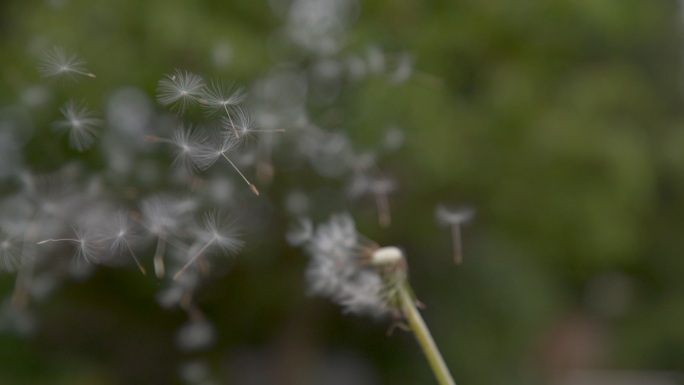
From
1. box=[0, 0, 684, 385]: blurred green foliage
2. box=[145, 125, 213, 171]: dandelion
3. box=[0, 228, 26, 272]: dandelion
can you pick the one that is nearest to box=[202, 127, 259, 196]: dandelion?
box=[145, 125, 213, 171]: dandelion

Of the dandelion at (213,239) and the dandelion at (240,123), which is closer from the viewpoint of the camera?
the dandelion at (240,123)

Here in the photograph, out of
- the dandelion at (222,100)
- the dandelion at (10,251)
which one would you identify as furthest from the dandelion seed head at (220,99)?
the dandelion at (10,251)

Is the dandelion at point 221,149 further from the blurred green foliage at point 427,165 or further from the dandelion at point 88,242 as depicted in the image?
Result: the blurred green foliage at point 427,165

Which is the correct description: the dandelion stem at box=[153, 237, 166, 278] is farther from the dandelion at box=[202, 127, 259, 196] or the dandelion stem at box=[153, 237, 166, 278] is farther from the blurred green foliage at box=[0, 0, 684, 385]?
the blurred green foliage at box=[0, 0, 684, 385]

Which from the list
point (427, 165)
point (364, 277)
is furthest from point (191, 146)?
point (427, 165)

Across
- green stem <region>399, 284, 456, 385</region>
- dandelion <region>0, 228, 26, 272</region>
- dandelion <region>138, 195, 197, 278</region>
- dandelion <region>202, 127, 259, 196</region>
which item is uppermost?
dandelion <region>202, 127, 259, 196</region>

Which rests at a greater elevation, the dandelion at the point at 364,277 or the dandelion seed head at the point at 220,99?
the dandelion seed head at the point at 220,99

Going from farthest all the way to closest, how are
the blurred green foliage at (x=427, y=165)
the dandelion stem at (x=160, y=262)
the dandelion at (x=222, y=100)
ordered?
the blurred green foliage at (x=427, y=165) < the dandelion stem at (x=160, y=262) < the dandelion at (x=222, y=100)

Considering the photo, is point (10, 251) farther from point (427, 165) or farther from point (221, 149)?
point (427, 165)
